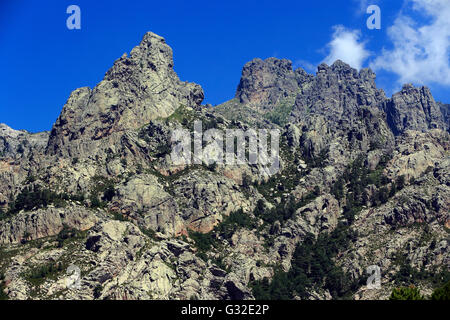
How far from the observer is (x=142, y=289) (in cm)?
19788
